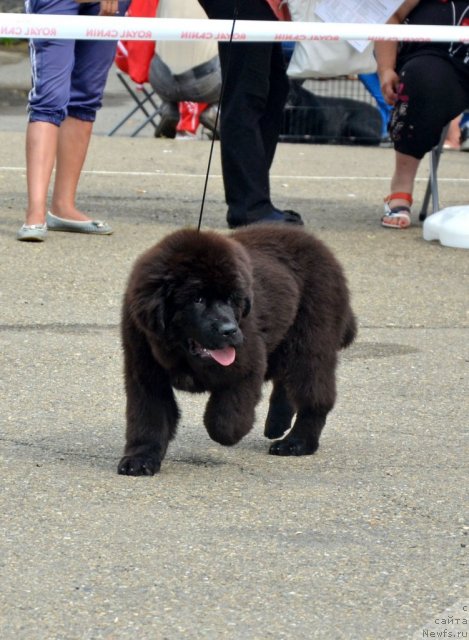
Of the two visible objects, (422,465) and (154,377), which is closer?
(154,377)

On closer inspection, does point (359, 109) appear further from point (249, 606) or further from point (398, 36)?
point (249, 606)

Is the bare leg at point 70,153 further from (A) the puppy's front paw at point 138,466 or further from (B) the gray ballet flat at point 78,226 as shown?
(A) the puppy's front paw at point 138,466

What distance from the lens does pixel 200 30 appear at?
7395 mm

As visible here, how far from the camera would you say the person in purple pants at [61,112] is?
22.7ft

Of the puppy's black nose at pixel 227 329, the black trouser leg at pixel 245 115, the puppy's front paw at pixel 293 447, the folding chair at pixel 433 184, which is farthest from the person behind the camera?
the folding chair at pixel 433 184

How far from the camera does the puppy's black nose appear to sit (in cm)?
367

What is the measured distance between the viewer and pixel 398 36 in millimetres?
7672

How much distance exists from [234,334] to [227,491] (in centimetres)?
53

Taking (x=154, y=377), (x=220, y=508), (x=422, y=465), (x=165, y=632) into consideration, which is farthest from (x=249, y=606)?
(x=422, y=465)

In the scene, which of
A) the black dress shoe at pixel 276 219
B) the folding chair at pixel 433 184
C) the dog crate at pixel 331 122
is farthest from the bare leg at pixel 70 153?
the dog crate at pixel 331 122

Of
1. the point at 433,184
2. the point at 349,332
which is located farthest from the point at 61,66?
the point at 349,332

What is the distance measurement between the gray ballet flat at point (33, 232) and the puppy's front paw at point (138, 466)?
3.41 m

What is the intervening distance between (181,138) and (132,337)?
8711 mm

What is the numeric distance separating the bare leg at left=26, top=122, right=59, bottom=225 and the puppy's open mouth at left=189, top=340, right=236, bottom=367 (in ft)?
11.2
